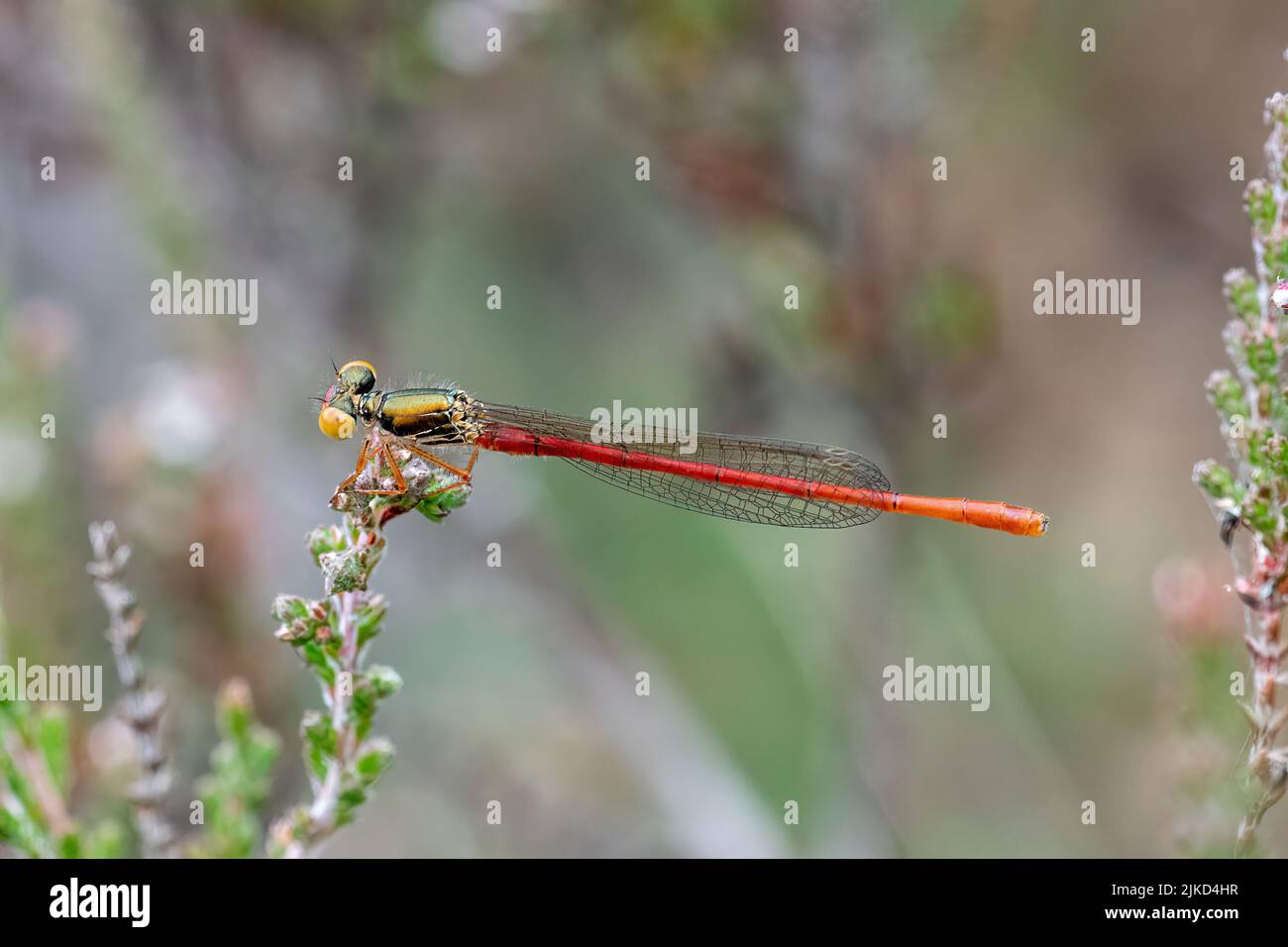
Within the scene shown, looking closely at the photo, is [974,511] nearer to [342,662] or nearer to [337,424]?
[337,424]

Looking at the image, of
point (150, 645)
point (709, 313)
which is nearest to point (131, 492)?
point (150, 645)

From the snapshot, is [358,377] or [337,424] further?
[358,377]

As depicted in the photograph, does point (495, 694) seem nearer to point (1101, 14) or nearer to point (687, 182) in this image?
point (687, 182)

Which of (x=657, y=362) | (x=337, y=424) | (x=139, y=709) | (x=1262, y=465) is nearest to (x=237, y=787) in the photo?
(x=139, y=709)

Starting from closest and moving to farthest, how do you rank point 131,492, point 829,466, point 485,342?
point 829,466 → point 131,492 → point 485,342

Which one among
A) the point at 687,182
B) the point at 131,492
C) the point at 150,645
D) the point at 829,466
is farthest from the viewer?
the point at 150,645

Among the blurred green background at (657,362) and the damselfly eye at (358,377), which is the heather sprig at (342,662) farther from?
the blurred green background at (657,362)

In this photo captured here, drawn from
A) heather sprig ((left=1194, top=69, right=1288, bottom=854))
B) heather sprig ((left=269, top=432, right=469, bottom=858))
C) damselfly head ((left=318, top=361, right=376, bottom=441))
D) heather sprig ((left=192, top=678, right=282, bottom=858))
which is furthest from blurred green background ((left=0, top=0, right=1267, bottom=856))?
heather sprig ((left=269, top=432, right=469, bottom=858))
